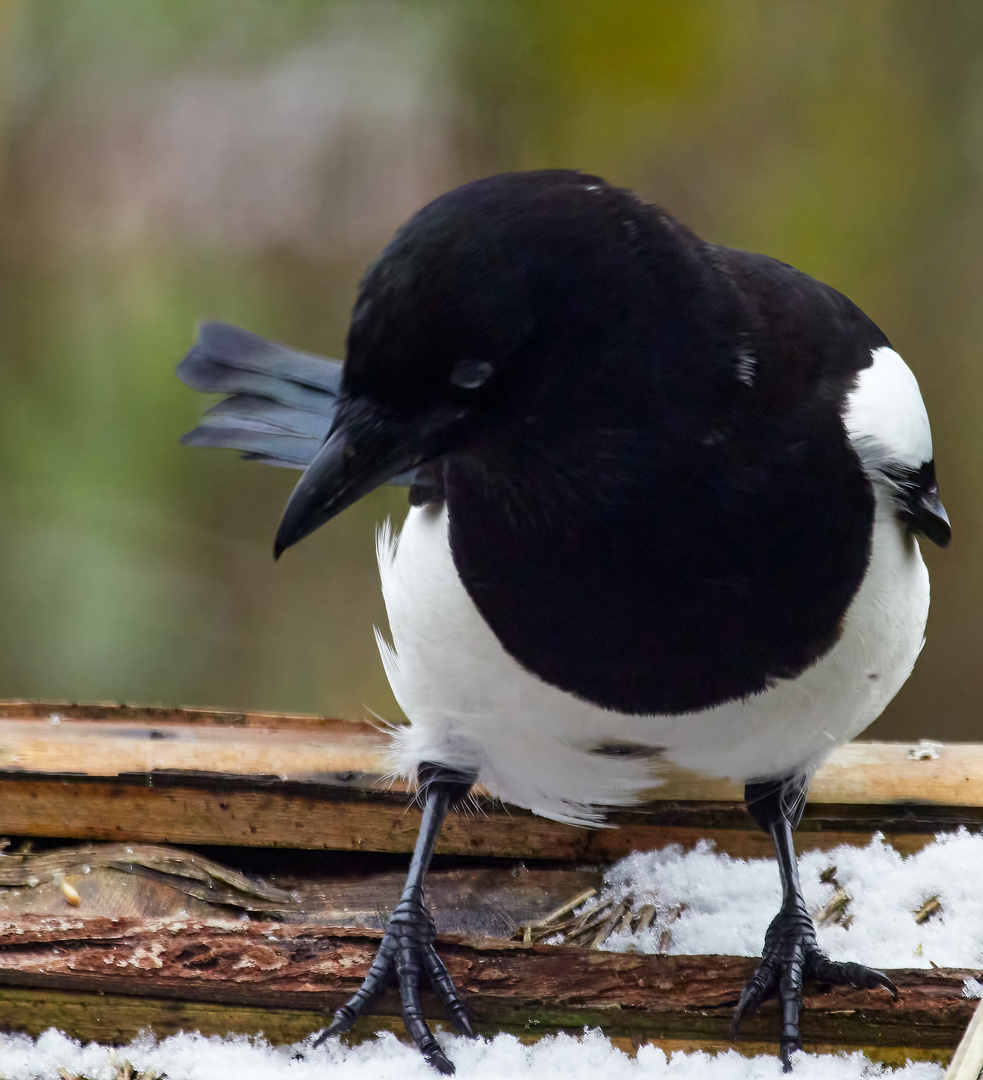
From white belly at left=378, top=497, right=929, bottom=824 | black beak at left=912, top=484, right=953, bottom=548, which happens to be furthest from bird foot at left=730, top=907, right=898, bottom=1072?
black beak at left=912, top=484, right=953, bottom=548

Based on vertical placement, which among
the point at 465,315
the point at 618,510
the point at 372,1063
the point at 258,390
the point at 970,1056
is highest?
the point at 465,315

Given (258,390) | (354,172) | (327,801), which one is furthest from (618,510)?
(354,172)

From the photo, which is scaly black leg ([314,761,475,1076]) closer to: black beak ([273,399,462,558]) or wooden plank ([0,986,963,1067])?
wooden plank ([0,986,963,1067])

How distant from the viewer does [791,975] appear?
95 cm

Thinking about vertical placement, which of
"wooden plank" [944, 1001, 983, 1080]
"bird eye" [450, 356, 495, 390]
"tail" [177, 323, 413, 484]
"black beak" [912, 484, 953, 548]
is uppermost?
"bird eye" [450, 356, 495, 390]

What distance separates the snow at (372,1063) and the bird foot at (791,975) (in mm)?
21

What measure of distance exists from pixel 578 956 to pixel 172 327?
4.54 ft

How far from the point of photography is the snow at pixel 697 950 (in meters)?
0.85

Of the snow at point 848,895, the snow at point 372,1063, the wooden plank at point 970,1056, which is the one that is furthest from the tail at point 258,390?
the wooden plank at point 970,1056

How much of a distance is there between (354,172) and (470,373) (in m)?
1.37

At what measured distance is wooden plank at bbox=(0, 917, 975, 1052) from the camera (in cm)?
86

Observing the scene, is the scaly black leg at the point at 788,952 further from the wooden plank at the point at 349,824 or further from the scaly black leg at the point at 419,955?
the scaly black leg at the point at 419,955

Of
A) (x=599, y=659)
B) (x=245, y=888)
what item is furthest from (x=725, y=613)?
(x=245, y=888)

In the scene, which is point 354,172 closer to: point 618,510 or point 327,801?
point 327,801
